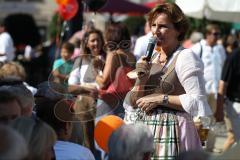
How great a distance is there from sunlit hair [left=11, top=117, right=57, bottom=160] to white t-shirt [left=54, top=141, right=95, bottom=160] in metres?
0.57

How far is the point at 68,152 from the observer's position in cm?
347

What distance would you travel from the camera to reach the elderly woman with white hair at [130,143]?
2830 millimetres

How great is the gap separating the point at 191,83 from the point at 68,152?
0.84 m

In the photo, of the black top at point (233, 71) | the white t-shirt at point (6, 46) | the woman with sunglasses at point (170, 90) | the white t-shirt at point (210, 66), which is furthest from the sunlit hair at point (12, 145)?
the white t-shirt at point (6, 46)

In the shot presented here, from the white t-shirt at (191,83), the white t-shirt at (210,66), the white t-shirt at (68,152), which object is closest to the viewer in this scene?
the white t-shirt at (68,152)

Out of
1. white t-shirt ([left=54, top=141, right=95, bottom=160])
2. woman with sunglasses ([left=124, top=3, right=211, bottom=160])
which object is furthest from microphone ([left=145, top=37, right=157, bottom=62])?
white t-shirt ([left=54, top=141, right=95, bottom=160])

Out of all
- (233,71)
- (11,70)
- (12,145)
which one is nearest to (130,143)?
(12,145)

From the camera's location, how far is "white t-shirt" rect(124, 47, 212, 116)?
3.76 meters

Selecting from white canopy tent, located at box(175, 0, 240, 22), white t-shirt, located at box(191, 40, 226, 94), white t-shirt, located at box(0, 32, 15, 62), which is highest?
white canopy tent, located at box(175, 0, 240, 22)

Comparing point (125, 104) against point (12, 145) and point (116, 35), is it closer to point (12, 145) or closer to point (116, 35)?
point (12, 145)

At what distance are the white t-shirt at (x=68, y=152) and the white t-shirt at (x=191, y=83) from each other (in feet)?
2.19

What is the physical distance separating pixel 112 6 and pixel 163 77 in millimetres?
13900

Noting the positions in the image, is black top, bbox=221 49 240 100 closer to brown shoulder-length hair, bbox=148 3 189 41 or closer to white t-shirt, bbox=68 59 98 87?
white t-shirt, bbox=68 59 98 87

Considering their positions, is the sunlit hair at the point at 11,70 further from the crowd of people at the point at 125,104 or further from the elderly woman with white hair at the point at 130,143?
the elderly woman with white hair at the point at 130,143
